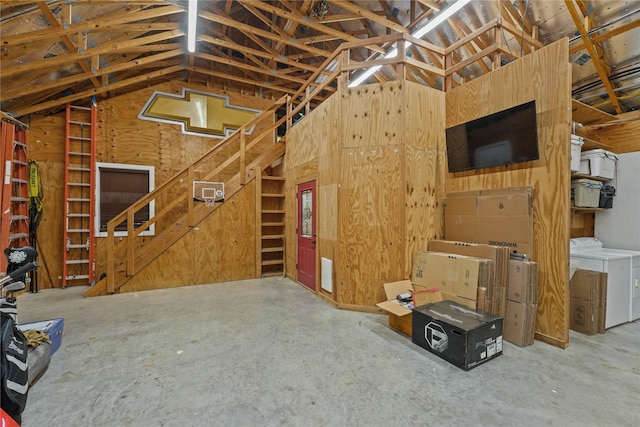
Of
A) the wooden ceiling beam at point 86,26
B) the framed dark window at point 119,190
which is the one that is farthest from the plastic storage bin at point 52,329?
the wooden ceiling beam at point 86,26

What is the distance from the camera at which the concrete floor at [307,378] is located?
1834 mm

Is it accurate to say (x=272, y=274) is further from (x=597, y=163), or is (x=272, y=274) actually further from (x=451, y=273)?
(x=597, y=163)

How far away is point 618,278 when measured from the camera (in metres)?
3.17

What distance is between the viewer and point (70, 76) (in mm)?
4535

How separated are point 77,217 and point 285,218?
3.97m

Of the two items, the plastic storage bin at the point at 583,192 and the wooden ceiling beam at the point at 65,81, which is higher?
the wooden ceiling beam at the point at 65,81

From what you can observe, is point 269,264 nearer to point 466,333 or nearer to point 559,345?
point 466,333

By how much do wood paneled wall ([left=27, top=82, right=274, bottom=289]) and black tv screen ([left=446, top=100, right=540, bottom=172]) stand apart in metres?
4.07

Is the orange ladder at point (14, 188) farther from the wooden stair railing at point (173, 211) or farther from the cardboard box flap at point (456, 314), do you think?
the cardboard box flap at point (456, 314)

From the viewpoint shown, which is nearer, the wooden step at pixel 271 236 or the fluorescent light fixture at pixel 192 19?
the fluorescent light fixture at pixel 192 19

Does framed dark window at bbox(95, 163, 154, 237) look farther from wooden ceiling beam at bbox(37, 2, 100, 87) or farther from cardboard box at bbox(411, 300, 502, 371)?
cardboard box at bbox(411, 300, 502, 371)

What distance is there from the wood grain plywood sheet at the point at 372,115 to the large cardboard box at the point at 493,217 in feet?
3.97

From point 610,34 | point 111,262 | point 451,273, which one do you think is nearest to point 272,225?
point 111,262

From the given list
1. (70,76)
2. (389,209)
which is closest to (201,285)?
(389,209)
